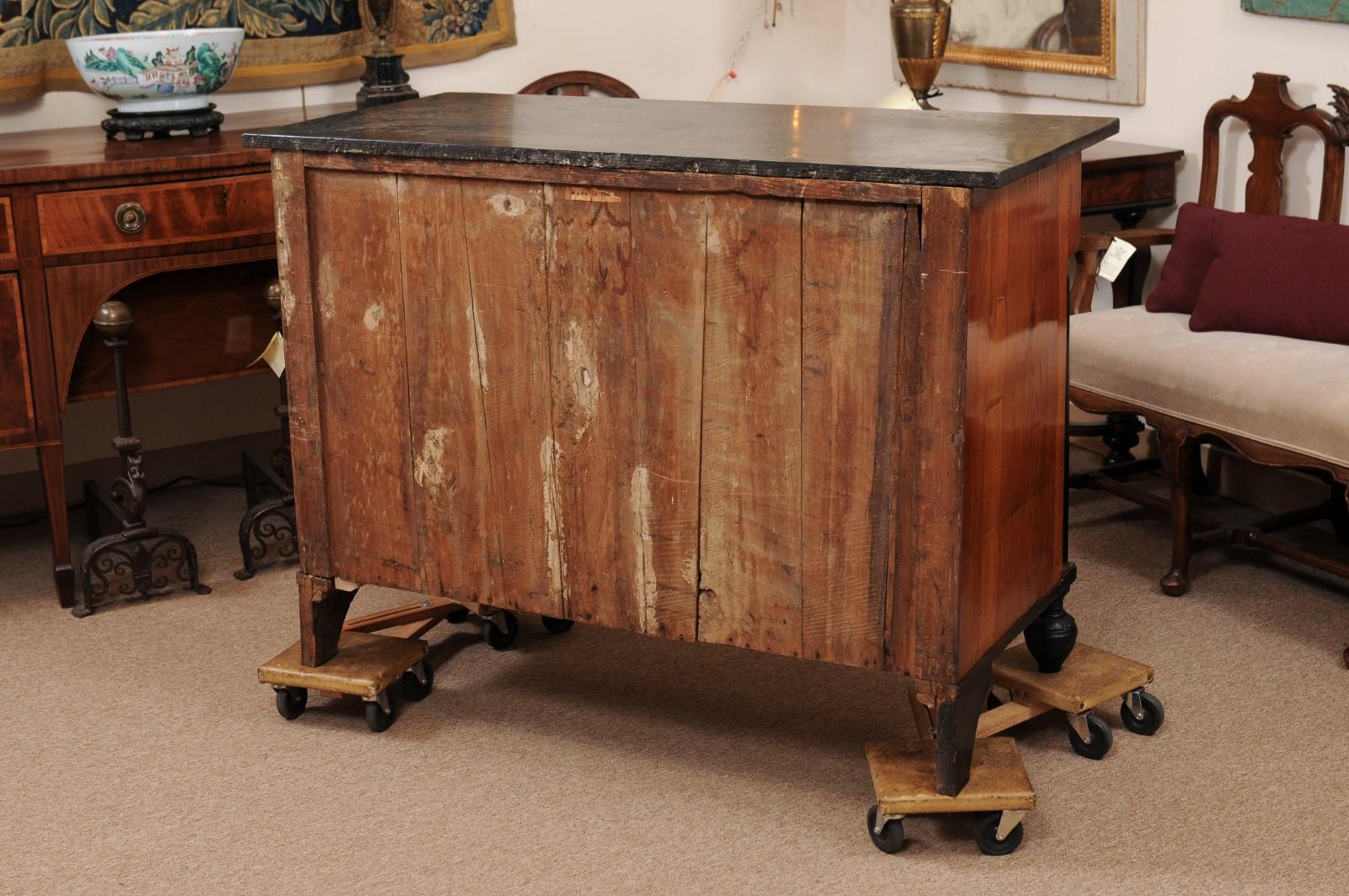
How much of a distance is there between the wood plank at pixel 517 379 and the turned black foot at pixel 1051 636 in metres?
0.83

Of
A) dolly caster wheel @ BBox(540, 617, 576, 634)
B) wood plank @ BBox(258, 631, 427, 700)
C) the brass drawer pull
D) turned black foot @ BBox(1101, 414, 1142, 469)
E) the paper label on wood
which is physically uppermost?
the paper label on wood

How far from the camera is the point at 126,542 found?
11.3ft

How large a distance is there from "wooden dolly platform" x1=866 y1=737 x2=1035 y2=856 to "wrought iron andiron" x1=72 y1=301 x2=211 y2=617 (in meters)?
1.78

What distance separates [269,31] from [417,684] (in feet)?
6.72

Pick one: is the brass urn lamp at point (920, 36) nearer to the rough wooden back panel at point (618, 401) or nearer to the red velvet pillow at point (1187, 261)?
the red velvet pillow at point (1187, 261)

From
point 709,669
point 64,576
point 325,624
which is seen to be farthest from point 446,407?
point 64,576

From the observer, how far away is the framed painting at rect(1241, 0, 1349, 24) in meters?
3.43

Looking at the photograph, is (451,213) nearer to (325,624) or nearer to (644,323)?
(644,323)

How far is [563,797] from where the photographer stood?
2.56 meters

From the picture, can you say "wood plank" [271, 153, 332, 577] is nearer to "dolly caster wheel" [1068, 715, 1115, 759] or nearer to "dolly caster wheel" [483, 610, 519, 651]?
"dolly caster wheel" [483, 610, 519, 651]

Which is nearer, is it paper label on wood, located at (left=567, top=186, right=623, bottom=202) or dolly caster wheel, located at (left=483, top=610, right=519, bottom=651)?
paper label on wood, located at (left=567, top=186, right=623, bottom=202)

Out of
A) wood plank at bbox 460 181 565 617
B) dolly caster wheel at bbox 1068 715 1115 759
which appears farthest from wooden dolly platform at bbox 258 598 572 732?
dolly caster wheel at bbox 1068 715 1115 759

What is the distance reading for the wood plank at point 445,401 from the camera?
254cm

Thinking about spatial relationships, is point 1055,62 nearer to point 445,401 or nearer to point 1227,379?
point 1227,379
